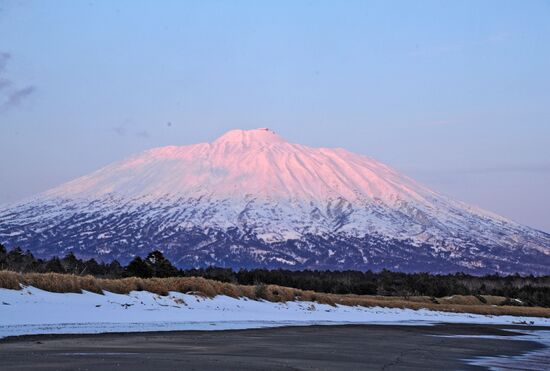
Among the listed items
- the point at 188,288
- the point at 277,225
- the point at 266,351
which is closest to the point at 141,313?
the point at 188,288

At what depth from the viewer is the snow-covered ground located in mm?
21703

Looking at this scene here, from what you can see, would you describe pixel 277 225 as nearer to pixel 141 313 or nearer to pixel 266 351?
pixel 141 313

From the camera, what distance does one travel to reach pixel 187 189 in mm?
191750

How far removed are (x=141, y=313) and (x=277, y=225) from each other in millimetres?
149336

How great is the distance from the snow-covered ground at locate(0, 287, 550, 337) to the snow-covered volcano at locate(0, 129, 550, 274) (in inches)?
4740

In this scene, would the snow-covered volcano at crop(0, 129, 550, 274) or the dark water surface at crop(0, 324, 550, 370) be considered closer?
the dark water surface at crop(0, 324, 550, 370)

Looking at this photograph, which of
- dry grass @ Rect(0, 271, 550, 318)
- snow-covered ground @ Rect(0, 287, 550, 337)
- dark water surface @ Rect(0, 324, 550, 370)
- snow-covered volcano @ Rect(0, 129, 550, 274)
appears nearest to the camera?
dark water surface @ Rect(0, 324, 550, 370)

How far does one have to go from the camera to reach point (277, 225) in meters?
175

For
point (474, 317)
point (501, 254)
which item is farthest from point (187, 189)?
point (474, 317)

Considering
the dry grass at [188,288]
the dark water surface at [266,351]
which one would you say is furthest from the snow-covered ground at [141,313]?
the dark water surface at [266,351]

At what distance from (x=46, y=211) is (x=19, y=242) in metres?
22.6

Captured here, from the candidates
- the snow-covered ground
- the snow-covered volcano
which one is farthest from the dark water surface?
the snow-covered volcano

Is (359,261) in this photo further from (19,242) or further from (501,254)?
(19,242)

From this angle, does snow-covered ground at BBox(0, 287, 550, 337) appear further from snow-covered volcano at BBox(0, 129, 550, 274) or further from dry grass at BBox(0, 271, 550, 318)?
snow-covered volcano at BBox(0, 129, 550, 274)
